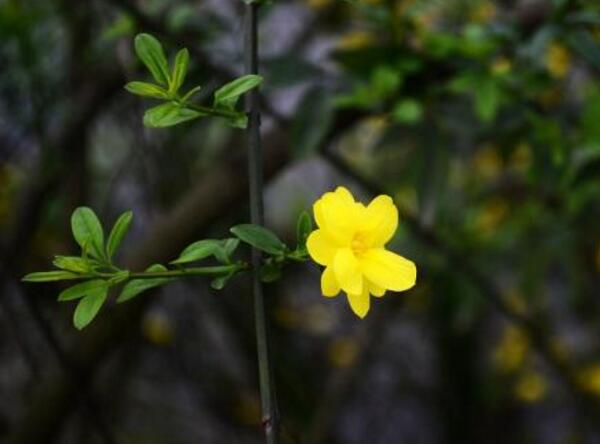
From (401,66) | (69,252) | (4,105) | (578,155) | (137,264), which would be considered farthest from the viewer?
(69,252)

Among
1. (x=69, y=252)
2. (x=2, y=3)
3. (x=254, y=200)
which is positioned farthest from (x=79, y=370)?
(x=254, y=200)

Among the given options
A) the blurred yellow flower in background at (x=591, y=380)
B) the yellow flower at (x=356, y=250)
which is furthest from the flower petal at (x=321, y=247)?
the blurred yellow flower in background at (x=591, y=380)

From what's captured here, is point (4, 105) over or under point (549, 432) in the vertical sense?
over

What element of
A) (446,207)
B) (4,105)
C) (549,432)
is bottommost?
(549,432)

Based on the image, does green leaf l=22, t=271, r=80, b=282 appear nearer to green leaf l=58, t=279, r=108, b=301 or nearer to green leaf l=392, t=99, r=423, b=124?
green leaf l=58, t=279, r=108, b=301

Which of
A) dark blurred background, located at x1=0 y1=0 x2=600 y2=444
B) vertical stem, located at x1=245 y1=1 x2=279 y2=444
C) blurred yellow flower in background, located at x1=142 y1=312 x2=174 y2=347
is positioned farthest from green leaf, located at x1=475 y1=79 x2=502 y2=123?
blurred yellow flower in background, located at x1=142 y1=312 x2=174 y2=347

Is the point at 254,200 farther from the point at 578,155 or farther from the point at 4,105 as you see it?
the point at 4,105

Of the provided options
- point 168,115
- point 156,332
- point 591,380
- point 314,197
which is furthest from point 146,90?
point 591,380

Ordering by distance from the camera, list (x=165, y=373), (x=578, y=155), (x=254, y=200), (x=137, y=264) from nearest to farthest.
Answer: (x=254, y=200) < (x=578, y=155) < (x=137, y=264) < (x=165, y=373)
